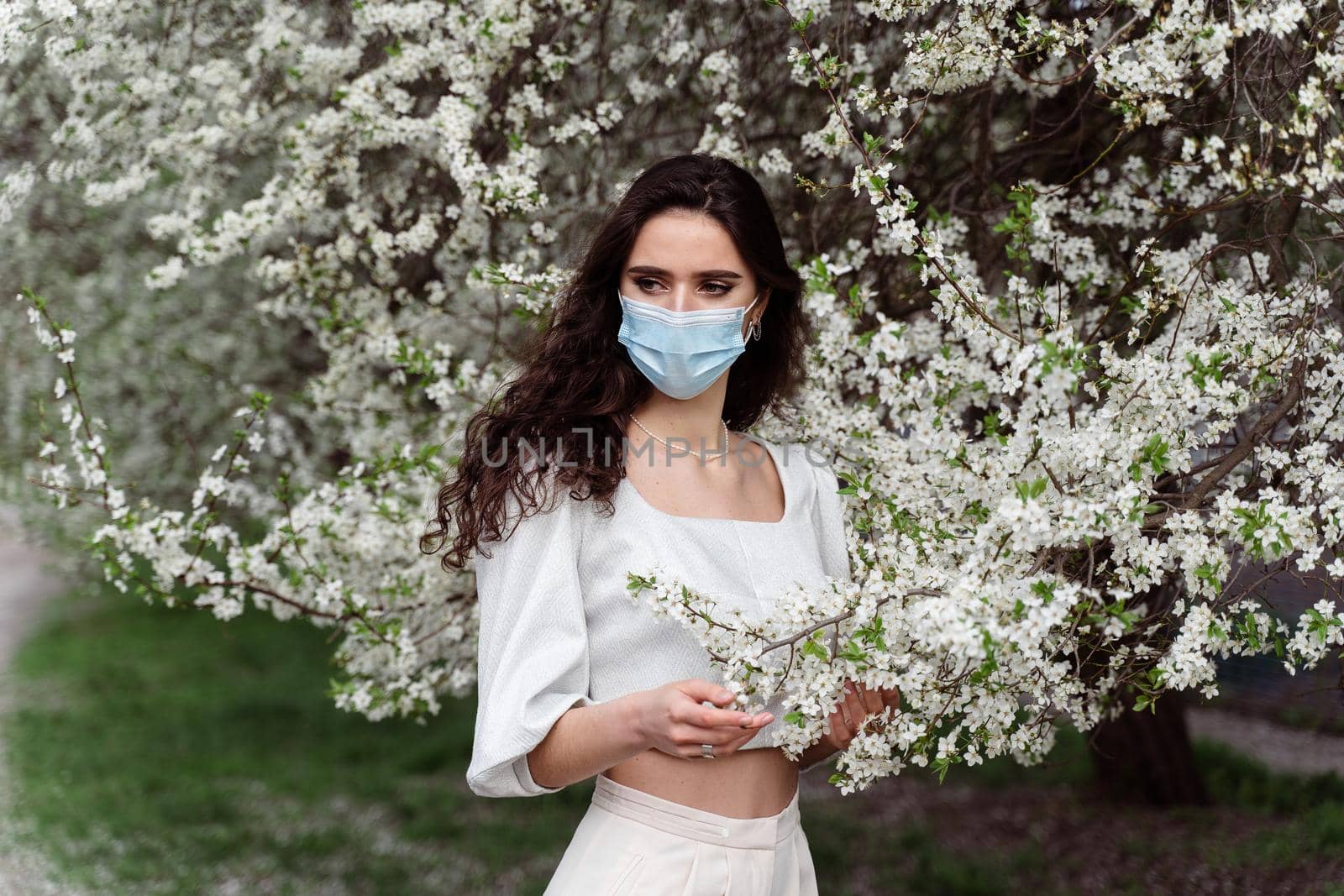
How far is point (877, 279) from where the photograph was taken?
3.12 m

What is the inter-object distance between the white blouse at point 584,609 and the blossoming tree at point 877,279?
0.28 ft

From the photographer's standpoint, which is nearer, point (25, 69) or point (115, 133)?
point (115, 133)

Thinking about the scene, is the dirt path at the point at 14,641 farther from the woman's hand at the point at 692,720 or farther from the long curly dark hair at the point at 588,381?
the woman's hand at the point at 692,720

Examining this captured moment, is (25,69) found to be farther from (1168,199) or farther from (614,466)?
(1168,199)

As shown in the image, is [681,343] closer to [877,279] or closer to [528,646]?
[528,646]

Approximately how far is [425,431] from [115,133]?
1.44 meters

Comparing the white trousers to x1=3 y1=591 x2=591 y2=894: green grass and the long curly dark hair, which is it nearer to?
the long curly dark hair

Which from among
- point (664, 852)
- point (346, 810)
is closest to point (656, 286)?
point (664, 852)

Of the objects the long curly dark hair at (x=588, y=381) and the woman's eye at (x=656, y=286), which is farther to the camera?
the woman's eye at (x=656, y=286)

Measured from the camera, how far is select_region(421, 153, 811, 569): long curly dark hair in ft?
6.24

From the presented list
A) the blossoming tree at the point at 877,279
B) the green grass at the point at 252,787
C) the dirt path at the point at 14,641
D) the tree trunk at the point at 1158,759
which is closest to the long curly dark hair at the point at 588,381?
the blossoming tree at the point at 877,279

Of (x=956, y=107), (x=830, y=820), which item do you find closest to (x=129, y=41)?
(x=956, y=107)

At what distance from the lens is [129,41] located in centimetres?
362

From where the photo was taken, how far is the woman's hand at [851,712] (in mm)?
1892
